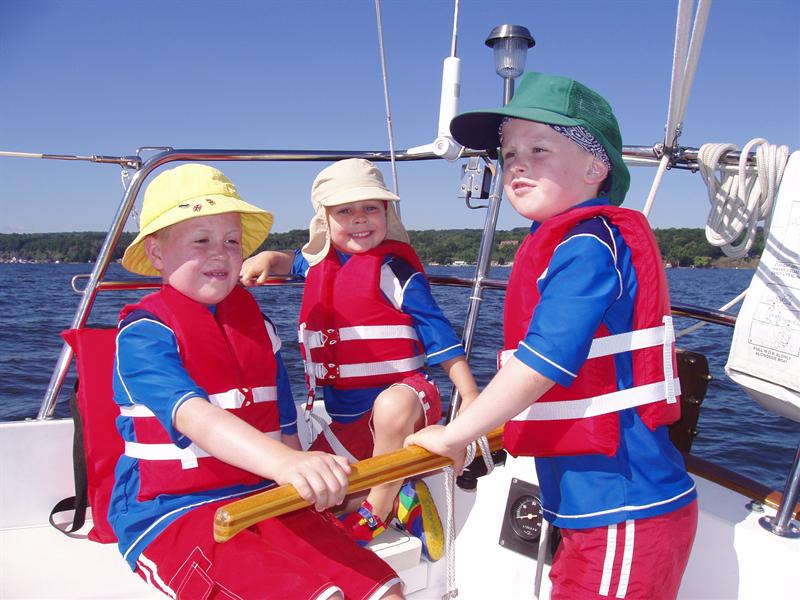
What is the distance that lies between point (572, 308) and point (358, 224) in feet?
4.05

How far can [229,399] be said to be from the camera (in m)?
1.73

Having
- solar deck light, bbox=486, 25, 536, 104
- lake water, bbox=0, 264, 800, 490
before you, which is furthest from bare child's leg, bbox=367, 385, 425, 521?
solar deck light, bbox=486, 25, 536, 104

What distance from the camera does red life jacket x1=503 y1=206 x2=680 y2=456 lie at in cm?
140

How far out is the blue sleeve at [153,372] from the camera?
5.01 feet

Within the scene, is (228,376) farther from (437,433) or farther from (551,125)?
(551,125)

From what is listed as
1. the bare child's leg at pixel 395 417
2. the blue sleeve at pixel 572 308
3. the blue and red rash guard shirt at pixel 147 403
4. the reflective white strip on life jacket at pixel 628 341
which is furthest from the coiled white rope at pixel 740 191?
the blue and red rash guard shirt at pixel 147 403

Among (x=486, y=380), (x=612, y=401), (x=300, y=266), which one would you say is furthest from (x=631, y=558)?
(x=486, y=380)

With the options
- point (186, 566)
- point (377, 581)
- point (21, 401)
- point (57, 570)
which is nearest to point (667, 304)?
point (377, 581)

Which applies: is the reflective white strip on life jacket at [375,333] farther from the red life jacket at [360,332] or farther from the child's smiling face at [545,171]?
the child's smiling face at [545,171]

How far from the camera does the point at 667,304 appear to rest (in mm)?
1442

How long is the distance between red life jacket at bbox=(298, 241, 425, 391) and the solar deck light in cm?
80

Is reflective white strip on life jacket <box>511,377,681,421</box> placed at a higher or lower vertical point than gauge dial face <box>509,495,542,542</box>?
higher

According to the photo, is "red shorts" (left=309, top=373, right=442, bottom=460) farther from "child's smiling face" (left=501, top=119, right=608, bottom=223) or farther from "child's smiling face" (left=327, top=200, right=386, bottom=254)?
"child's smiling face" (left=501, top=119, right=608, bottom=223)

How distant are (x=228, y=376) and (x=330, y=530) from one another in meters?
0.48
